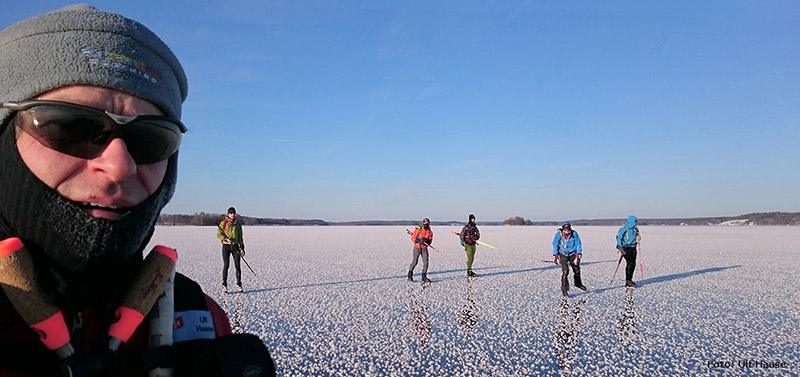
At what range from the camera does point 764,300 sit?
357 inches

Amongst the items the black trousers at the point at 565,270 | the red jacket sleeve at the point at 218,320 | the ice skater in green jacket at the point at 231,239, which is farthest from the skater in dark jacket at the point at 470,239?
the red jacket sleeve at the point at 218,320

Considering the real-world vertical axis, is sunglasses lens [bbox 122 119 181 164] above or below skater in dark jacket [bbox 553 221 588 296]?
above

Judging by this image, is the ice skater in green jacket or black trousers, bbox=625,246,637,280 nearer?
the ice skater in green jacket

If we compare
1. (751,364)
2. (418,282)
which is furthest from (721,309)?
(418,282)

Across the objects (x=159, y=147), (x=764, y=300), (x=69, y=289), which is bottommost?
(x=764, y=300)

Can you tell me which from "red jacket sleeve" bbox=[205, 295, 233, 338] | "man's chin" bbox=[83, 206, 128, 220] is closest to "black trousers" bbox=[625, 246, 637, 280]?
"red jacket sleeve" bbox=[205, 295, 233, 338]

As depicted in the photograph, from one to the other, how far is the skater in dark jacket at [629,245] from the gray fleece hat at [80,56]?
37.3ft

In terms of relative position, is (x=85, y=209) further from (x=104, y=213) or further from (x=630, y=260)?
(x=630, y=260)

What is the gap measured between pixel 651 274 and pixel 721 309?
4868mm

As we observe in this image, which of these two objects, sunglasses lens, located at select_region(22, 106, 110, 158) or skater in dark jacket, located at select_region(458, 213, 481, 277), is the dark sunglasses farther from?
skater in dark jacket, located at select_region(458, 213, 481, 277)

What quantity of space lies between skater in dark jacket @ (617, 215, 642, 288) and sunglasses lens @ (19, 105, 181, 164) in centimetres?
1136

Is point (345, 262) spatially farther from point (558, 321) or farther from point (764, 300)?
point (764, 300)

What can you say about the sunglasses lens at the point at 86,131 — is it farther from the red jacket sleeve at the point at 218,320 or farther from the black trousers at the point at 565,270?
the black trousers at the point at 565,270

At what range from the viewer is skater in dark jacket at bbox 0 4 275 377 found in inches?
31.9
